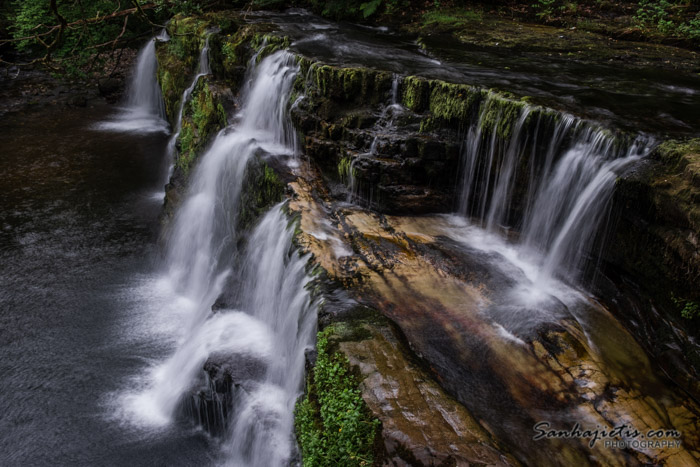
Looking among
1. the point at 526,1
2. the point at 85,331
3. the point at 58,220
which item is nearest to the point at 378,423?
the point at 85,331

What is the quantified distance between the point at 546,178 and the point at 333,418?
4900mm

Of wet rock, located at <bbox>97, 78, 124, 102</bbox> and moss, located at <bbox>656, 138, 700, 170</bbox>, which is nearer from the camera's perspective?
moss, located at <bbox>656, 138, 700, 170</bbox>

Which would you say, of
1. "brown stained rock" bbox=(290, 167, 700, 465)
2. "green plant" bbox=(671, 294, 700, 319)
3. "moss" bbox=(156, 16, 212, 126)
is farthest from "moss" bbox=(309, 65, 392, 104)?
"moss" bbox=(156, 16, 212, 126)

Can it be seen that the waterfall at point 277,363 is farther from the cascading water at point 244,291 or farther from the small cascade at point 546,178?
the small cascade at point 546,178

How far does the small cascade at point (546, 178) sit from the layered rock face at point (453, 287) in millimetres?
47

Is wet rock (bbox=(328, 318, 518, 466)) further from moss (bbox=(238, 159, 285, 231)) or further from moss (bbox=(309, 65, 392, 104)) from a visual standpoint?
moss (bbox=(309, 65, 392, 104))

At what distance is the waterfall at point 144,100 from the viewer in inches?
661

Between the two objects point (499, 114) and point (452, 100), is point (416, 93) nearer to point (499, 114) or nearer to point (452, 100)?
point (452, 100)

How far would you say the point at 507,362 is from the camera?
5.23 m

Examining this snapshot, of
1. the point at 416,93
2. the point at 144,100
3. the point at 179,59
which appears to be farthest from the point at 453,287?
the point at 144,100

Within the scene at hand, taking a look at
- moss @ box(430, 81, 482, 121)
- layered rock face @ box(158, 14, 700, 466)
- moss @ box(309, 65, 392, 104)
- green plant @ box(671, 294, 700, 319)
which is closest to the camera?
layered rock face @ box(158, 14, 700, 466)

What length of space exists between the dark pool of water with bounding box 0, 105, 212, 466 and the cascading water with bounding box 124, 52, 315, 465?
21.6 inches

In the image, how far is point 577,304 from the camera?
20.4ft

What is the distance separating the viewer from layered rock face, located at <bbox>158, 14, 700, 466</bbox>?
444 cm
